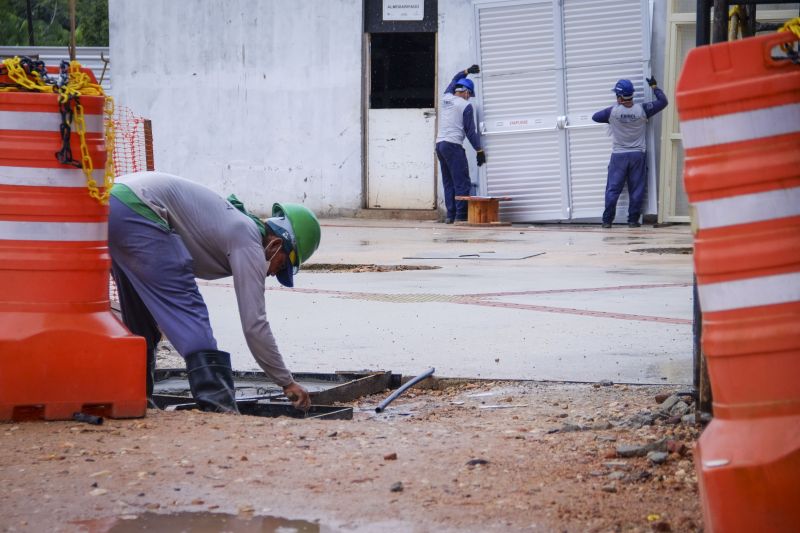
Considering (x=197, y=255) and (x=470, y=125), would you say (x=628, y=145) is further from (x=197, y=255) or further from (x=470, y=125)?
(x=197, y=255)

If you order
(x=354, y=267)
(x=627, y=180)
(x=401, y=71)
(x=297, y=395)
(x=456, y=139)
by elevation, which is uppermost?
(x=401, y=71)

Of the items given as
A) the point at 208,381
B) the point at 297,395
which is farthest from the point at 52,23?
the point at 297,395

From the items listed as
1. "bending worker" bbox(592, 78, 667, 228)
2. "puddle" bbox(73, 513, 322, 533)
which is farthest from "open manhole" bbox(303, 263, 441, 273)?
"puddle" bbox(73, 513, 322, 533)

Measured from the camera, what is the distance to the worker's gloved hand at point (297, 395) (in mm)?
5297

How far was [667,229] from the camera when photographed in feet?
56.2

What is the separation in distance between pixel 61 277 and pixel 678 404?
101 inches

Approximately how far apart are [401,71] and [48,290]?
1649cm

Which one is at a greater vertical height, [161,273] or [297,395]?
[161,273]

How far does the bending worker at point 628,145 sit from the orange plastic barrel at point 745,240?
47.4 feet

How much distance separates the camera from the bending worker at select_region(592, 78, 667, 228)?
1725 centimetres

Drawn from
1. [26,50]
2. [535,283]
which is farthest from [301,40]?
[535,283]

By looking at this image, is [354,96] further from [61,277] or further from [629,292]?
[61,277]

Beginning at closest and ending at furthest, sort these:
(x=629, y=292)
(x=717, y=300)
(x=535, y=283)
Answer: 1. (x=717, y=300)
2. (x=629, y=292)
3. (x=535, y=283)

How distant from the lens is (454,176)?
1883cm
